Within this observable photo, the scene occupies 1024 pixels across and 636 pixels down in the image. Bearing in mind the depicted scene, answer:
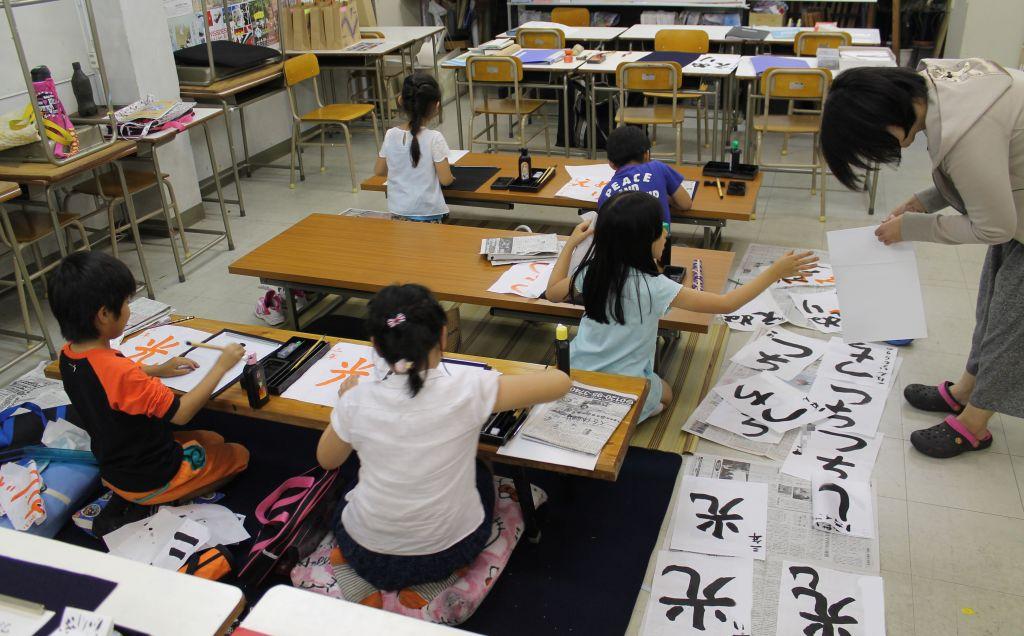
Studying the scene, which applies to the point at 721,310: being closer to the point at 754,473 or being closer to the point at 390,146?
the point at 754,473

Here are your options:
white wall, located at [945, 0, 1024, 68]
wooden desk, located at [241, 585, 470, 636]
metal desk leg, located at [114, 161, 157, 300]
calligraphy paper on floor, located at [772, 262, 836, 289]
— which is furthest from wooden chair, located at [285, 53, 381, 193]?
white wall, located at [945, 0, 1024, 68]

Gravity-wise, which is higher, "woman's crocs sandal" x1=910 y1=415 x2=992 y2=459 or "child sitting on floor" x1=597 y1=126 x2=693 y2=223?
"child sitting on floor" x1=597 y1=126 x2=693 y2=223

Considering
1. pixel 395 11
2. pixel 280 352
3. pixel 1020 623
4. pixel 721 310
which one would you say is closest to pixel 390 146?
pixel 280 352

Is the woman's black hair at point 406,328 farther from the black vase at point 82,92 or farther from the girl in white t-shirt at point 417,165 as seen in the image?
the black vase at point 82,92

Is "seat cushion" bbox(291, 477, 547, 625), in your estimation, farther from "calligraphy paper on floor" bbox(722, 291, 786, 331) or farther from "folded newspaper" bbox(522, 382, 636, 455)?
"calligraphy paper on floor" bbox(722, 291, 786, 331)

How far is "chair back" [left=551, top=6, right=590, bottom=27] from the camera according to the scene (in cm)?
706

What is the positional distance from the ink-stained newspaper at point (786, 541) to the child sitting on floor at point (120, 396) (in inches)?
62.4

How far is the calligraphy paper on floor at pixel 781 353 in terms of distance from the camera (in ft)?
10.5

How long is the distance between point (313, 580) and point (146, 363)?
0.90 meters

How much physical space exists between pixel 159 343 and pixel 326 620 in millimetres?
1739

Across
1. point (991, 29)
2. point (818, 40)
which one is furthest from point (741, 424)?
point (991, 29)

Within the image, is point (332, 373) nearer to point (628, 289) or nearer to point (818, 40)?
point (628, 289)

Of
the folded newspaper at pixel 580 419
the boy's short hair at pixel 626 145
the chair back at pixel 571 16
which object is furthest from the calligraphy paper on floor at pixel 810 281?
the chair back at pixel 571 16

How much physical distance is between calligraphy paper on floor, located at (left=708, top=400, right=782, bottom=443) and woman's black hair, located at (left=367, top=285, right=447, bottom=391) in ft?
4.89
